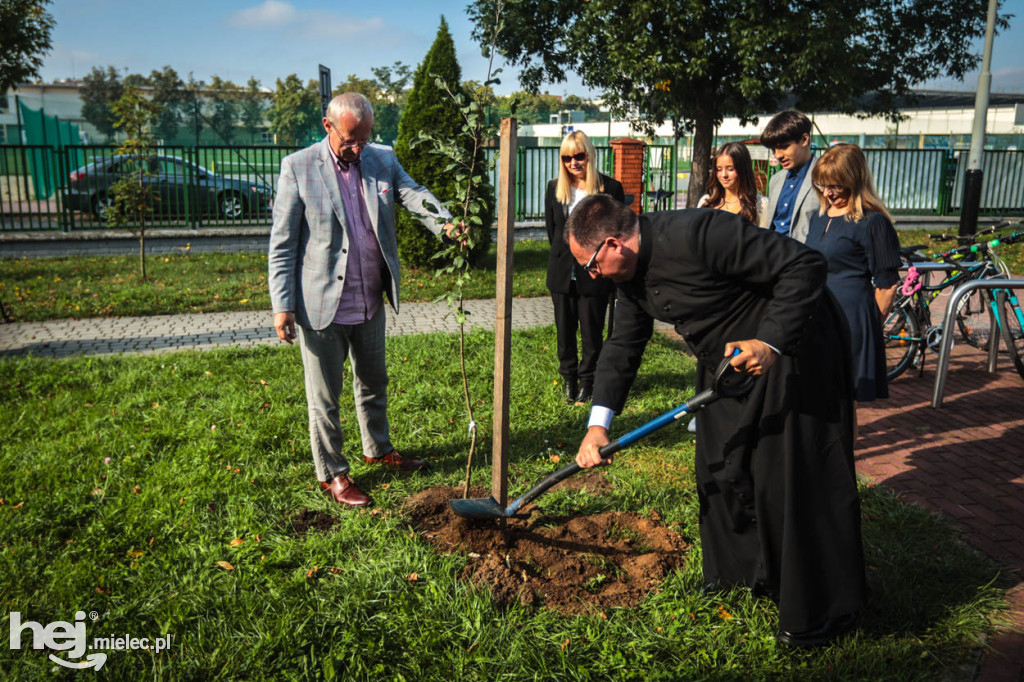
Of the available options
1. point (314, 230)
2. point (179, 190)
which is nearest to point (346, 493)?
point (314, 230)

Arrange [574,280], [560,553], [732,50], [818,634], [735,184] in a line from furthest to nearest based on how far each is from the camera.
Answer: [732,50] → [574,280] → [735,184] → [560,553] → [818,634]

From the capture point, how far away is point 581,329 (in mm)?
6023

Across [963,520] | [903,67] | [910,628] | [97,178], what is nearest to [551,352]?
[963,520]

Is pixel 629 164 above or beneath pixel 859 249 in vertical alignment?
above

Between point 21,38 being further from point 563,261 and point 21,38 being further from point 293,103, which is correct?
point 293,103

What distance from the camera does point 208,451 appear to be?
5.01 meters

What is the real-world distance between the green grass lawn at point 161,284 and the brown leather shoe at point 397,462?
500cm

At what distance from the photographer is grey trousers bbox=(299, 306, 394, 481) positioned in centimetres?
427

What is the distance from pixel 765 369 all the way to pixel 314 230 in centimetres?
246

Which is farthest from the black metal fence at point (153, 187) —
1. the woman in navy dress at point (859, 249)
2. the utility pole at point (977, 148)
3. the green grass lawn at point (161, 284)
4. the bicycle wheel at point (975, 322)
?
the utility pole at point (977, 148)

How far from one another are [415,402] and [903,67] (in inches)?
620

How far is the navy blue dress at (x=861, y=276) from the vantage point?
431 centimetres

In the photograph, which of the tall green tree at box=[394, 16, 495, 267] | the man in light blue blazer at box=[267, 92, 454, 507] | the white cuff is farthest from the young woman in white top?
the tall green tree at box=[394, 16, 495, 267]

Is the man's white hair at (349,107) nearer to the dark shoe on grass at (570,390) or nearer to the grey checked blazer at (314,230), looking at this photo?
the grey checked blazer at (314,230)
